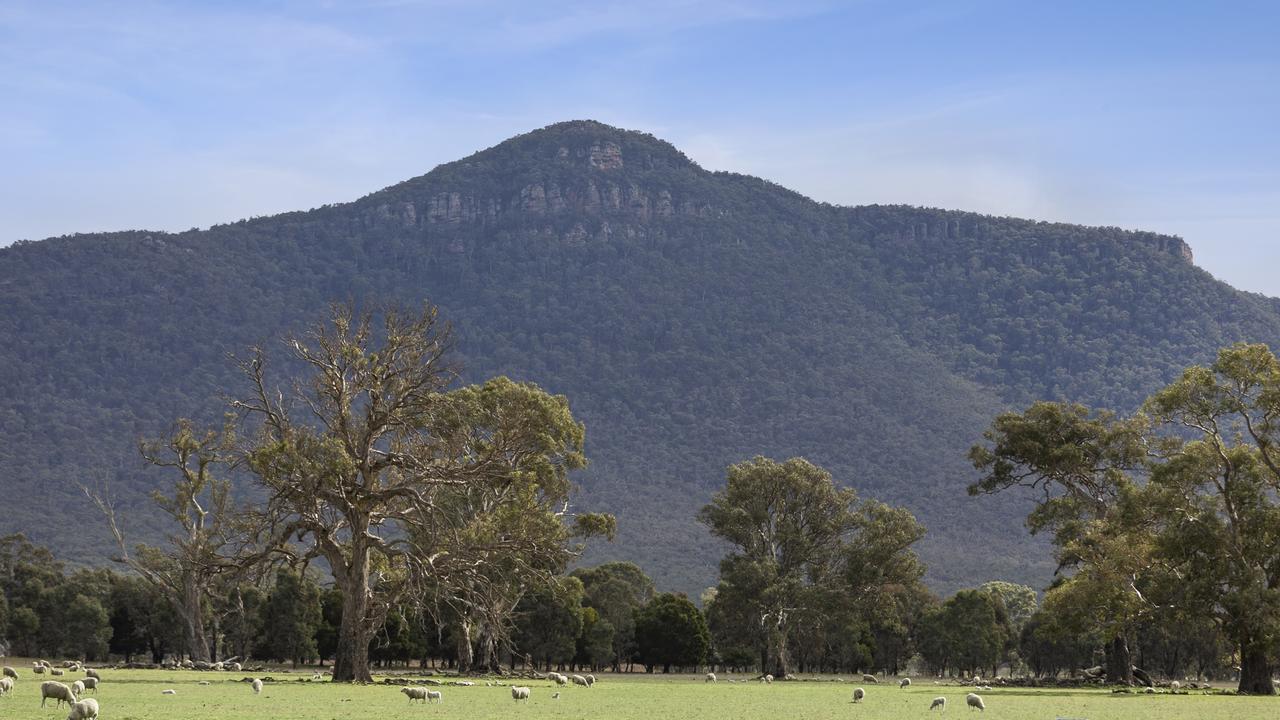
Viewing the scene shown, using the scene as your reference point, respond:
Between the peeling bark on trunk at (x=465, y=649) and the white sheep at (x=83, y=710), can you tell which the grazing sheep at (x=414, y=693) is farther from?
the peeling bark on trunk at (x=465, y=649)

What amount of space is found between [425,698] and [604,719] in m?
9.12

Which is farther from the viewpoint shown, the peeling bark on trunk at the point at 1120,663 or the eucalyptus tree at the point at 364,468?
the peeling bark on trunk at the point at 1120,663

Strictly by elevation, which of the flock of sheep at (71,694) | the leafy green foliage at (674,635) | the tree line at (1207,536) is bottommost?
the flock of sheep at (71,694)

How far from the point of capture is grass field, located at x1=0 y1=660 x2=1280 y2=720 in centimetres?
3039

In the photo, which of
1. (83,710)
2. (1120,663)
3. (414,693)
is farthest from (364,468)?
(1120,663)

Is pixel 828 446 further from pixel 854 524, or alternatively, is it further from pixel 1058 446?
pixel 1058 446

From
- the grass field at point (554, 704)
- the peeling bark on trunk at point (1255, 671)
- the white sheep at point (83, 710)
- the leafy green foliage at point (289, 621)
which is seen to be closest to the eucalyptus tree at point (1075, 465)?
the peeling bark on trunk at point (1255, 671)

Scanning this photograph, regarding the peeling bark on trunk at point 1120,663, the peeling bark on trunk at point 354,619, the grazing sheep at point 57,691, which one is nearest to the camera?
the grazing sheep at point 57,691

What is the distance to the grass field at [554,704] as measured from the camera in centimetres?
3039

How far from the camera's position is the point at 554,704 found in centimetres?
3600

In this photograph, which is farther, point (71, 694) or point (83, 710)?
point (71, 694)

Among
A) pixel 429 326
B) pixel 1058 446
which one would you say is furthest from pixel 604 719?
pixel 1058 446

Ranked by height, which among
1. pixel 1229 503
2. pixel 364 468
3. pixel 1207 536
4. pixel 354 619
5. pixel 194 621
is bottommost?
pixel 194 621

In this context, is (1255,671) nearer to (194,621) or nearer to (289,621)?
(194,621)
